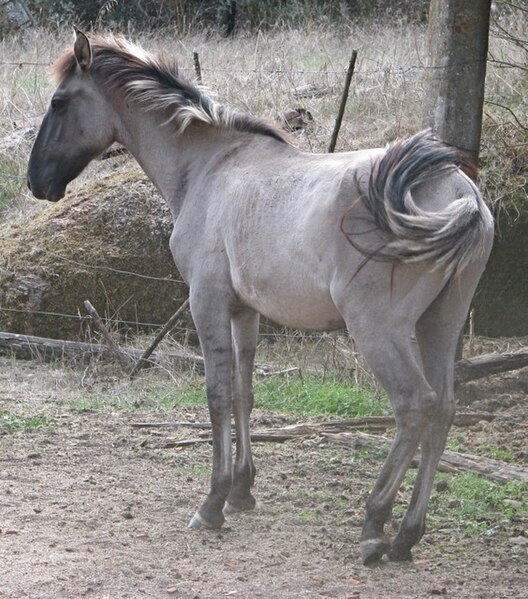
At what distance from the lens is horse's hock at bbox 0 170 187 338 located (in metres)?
9.18

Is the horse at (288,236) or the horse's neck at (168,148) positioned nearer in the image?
the horse at (288,236)

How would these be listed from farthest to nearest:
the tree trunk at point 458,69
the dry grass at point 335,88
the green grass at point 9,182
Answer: the green grass at point 9,182 < the dry grass at point 335,88 < the tree trunk at point 458,69

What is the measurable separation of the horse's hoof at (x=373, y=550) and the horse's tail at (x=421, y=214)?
1300mm

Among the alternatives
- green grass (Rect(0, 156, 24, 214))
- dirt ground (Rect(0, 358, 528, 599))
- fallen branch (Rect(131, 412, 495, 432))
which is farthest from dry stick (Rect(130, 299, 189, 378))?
green grass (Rect(0, 156, 24, 214))

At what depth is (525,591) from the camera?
13.8 feet

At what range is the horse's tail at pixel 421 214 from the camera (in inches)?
166

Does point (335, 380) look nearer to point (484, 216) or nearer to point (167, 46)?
point (484, 216)

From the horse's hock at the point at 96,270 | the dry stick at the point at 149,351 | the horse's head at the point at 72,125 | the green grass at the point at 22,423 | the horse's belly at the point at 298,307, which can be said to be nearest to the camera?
the horse's belly at the point at 298,307

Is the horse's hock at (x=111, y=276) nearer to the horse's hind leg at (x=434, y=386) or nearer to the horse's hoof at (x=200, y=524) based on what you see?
the horse's hoof at (x=200, y=524)

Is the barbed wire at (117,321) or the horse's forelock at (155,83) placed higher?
the horse's forelock at (155,83)

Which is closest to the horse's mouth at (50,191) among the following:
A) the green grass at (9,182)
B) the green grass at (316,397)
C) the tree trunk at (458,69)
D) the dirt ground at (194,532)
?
the dirt ground at (194,532)

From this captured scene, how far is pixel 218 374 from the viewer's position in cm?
530

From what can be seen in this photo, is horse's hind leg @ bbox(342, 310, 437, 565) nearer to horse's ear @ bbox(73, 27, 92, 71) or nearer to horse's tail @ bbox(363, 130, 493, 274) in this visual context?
horse's tail @ bbox(363, 130, 493, 274)

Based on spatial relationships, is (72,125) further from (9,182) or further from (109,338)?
(9,182)
